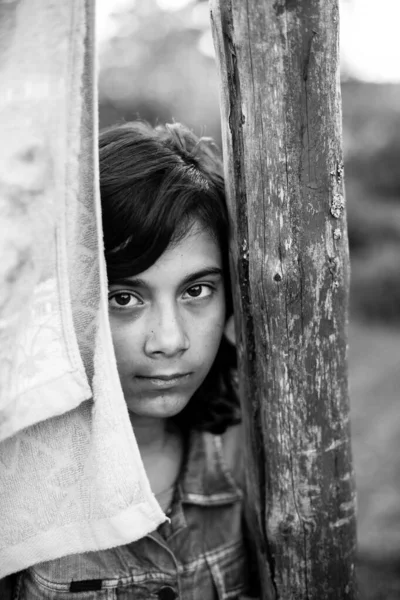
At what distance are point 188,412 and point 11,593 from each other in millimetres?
685

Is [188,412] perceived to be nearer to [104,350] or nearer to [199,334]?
[199,334]

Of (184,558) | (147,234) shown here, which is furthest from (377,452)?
(147,234)

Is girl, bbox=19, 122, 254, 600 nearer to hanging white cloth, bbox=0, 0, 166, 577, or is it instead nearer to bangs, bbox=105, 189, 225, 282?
bangs, bbox=105, 189, 225, 282

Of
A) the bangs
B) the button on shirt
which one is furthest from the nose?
the button on shirt

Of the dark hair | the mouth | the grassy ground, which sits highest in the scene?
the dark hair

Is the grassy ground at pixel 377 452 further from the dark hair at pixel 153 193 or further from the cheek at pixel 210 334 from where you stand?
the dark hair at pixel 153 193

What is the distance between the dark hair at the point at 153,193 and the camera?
55.2 inches

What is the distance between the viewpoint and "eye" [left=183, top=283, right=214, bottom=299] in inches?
58.9

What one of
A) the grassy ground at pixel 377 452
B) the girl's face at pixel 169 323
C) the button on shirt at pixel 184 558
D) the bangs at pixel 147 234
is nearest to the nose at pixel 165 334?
the girl's face at pixel 169 323

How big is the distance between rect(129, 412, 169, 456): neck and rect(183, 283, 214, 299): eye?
413 millimetres

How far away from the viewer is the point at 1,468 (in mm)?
1224

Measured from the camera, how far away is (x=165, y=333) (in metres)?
1.38

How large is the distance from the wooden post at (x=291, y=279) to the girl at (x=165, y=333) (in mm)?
110

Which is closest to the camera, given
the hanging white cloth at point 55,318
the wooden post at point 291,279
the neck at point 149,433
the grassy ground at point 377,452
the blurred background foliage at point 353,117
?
the hanging white cloth at point 55,318
